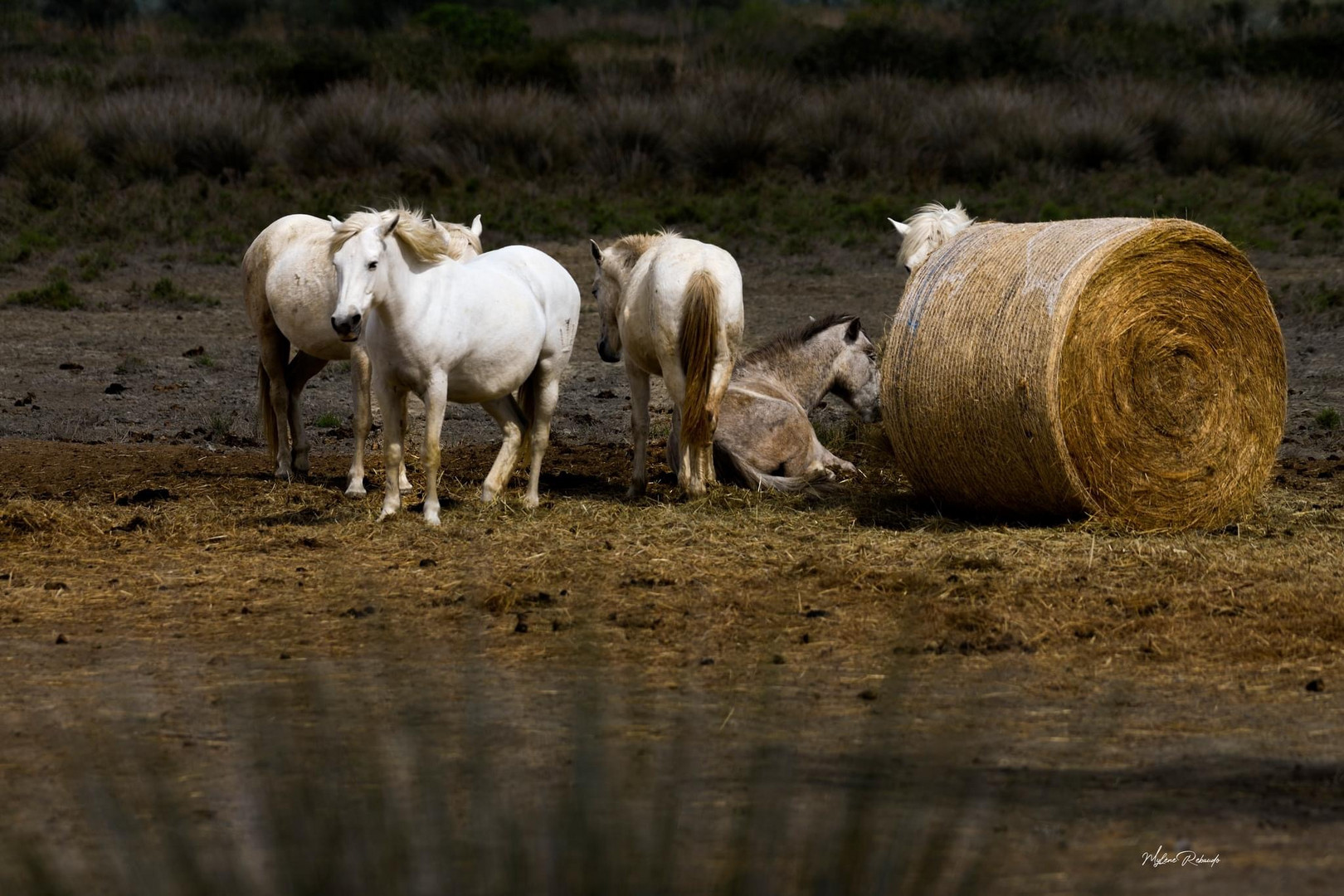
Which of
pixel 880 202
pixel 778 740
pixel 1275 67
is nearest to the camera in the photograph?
pixel 778 740

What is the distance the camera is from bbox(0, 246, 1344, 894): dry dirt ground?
11.3ft

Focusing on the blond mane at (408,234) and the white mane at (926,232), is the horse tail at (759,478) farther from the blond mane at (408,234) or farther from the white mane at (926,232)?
the blond mane at (408,234)

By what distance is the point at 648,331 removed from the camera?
8289mm

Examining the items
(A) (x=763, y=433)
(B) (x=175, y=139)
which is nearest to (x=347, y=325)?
(A) (x=763, y=433)

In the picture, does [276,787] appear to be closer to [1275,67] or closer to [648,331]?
[648,331]

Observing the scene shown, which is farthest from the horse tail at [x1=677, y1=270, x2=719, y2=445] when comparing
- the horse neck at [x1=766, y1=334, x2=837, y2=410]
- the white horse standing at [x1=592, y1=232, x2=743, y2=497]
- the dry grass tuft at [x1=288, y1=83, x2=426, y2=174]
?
the dry grass tuft at [x1=288, y1=83, x2=426, y2=174]

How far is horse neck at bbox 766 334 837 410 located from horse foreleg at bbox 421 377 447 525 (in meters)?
2.78

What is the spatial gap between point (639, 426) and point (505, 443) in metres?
0.76

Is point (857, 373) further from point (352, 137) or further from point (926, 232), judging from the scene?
point (352, 137)

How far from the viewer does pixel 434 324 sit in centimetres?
739

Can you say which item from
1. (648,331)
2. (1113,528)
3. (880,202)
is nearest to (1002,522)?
(1113,528)

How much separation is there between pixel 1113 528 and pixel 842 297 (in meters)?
8.24

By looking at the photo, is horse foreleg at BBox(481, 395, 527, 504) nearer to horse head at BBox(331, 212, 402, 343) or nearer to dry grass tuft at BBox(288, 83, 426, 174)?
horse head at BBox(331, 212, 402, 343)

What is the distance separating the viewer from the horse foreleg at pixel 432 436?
7.45 m
